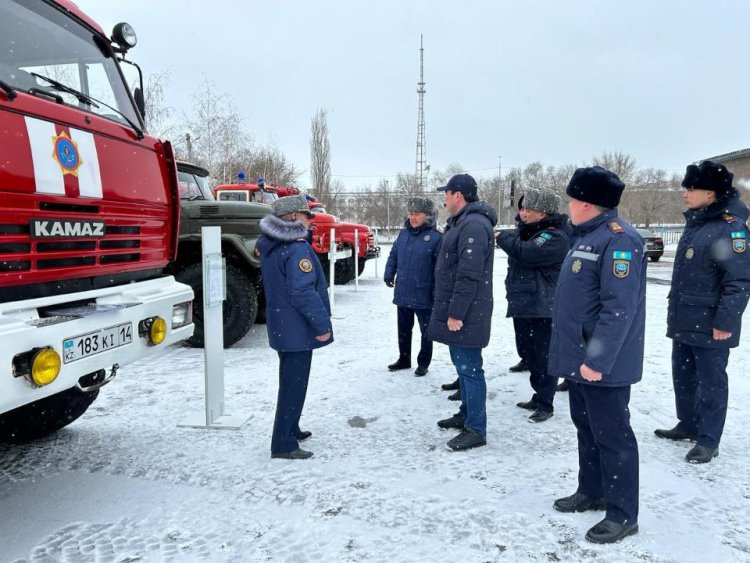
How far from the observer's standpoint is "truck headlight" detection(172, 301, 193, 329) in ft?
10.5

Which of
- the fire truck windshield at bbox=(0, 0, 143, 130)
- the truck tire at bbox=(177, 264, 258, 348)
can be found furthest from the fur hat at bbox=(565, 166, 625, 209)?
the truck tire at bbox=(177, 264, 258, 348)

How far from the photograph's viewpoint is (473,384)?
11.4 feet

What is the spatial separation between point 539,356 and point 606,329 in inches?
73.3

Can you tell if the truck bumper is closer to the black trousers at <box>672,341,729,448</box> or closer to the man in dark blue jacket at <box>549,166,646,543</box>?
the man in dark blue jacket at <box>549,166,646,543</box>

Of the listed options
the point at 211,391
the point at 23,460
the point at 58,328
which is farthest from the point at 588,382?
the point at 23,460

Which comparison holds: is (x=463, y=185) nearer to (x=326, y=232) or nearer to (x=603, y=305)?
(x=603, y=305)

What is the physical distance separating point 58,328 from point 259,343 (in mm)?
4339

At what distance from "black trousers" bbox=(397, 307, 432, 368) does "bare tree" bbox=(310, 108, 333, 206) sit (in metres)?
28.6

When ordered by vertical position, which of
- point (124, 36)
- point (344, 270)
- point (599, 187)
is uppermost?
point (124, 36)

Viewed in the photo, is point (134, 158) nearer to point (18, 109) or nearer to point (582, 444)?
point (18, 109)

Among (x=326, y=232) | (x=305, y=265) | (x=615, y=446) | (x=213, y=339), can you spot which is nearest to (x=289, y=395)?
(x=305, y=265)

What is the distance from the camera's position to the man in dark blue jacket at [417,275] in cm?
502

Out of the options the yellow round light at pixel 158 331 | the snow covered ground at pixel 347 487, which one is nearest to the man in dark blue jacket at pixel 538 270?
the snow covered ground at pixel 347 487

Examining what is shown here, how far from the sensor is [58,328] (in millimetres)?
2217
